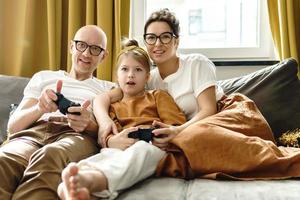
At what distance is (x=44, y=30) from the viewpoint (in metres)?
2.65

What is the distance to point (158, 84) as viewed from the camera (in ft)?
6.38

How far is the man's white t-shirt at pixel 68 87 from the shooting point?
6.29ft

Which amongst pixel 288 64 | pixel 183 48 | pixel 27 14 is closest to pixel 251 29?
pixel 183 48

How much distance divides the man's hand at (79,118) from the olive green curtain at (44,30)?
84 centimetres

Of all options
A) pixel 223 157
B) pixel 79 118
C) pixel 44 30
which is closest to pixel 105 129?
pixel 79 118

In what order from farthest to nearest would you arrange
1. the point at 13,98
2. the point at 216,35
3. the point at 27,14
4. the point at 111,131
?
1. the point at 216,35
2. the point at 27,14
3. the point at 13,98
4. the point at 111,131

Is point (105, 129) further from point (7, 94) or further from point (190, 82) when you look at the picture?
point (7, 94)

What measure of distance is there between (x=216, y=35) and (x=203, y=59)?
0.95 m

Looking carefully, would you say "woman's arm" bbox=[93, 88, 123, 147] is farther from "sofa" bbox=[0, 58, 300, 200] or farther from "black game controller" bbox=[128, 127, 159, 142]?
"sofa" bbox=[0, 58, 300, 200]

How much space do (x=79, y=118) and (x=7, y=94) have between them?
764mm

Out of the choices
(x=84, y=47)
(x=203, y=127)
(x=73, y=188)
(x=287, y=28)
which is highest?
(x=287, y=28)

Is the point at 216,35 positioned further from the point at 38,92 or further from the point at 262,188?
the point at 262,188

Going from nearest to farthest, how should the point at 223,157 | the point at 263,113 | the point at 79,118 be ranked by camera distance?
1. the point at 223,157
2. the point at 79,118
3. the point at 263,113

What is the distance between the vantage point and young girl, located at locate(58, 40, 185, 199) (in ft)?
3.82
